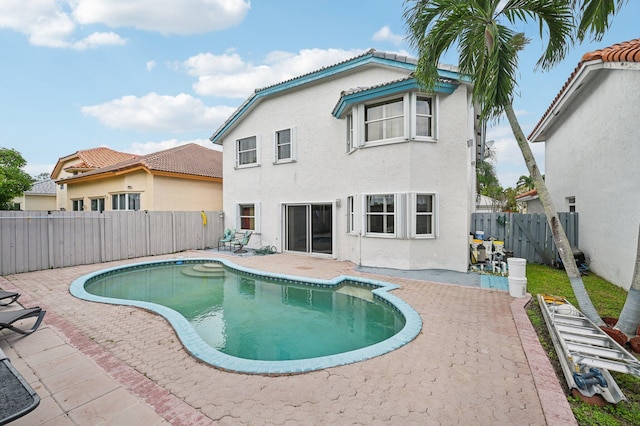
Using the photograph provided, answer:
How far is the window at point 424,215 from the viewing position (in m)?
11.0

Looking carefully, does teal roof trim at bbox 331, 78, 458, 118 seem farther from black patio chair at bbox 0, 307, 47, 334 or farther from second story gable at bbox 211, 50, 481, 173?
black patio chair at bbox 0, 307, 47, 334

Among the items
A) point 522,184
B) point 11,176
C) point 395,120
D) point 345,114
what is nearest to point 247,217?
point 345,114

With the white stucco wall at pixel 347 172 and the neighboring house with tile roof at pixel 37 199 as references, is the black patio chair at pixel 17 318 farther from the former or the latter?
the neighboring house with tile roof at pixel 37 199

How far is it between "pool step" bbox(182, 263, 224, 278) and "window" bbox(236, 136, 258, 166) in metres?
6.56

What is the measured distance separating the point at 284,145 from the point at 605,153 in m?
13.1

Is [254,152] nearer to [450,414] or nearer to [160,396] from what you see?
[160,396]

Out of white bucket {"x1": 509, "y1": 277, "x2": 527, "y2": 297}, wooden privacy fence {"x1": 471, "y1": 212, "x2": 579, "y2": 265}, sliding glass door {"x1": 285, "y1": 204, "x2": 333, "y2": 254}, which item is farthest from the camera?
sliding glass door {"x1": 285, "y1": 204, "x2": 333, "y2": 254}

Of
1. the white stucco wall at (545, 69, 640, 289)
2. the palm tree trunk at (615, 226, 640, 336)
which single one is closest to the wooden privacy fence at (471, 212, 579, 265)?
the white stucco wall at (545, 69, 640, 289)

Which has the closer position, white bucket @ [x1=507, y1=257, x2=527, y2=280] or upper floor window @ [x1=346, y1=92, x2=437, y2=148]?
white bucket @ [x1=507, y1=257, x2=527, y2=280]

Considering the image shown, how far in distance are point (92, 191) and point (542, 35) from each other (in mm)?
26759

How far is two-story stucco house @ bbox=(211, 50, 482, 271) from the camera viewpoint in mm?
10844

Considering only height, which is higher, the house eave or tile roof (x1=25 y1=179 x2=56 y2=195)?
the house eave

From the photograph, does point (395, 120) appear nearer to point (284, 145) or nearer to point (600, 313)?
point (284, 145)

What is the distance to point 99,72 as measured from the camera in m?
16.2
